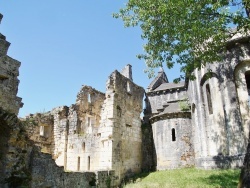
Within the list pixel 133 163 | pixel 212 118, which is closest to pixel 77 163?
pixel 133 163

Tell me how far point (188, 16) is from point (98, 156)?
11.0m

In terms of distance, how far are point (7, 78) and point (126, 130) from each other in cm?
907

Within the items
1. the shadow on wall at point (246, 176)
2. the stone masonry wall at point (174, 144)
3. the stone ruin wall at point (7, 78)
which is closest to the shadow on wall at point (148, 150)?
the stone masonry wall at point (174, 144)

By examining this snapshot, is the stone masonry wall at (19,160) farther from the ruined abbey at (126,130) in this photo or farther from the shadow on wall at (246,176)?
the shadow on wall at (246,176)

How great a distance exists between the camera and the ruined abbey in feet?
31.8

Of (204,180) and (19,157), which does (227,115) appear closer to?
(204,180)

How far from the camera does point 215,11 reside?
31.9 ft

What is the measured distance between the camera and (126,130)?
58.6 ft

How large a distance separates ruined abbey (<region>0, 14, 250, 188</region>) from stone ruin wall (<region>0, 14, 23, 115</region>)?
47mm

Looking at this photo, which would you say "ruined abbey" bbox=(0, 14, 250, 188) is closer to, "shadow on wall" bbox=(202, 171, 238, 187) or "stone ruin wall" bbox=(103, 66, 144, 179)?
"stone ruin wall" bbox=(103, 66, 144, 179)

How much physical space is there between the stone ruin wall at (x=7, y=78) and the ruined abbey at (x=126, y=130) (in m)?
0.05

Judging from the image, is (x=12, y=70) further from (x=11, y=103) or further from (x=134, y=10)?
(x=134, y=10)

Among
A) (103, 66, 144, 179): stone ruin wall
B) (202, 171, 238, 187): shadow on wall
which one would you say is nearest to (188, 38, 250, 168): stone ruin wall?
(202, 171, 238, 187): shadow on wall

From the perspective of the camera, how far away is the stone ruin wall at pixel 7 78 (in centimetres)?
1146
